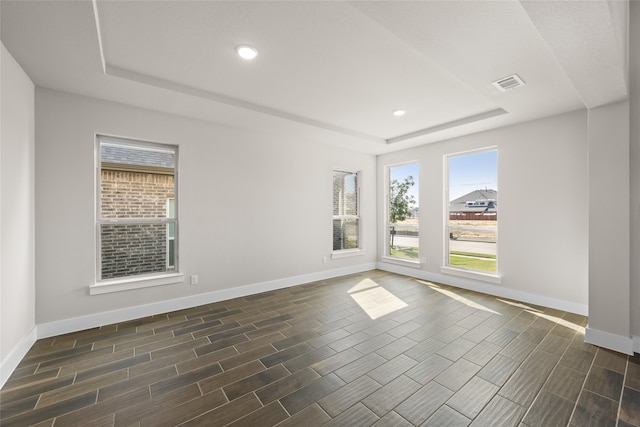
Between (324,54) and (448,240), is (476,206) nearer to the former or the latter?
(448,240)

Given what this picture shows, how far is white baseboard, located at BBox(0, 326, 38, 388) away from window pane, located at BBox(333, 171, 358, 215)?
14.3 feet

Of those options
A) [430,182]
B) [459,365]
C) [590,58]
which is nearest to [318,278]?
[430,182]

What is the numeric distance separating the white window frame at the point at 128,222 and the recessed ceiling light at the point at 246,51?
1.83 m

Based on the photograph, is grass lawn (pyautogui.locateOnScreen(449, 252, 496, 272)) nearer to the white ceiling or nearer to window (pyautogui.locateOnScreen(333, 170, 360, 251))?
window (pyautogui.locateOnScreen(333, 170, 360, 251))

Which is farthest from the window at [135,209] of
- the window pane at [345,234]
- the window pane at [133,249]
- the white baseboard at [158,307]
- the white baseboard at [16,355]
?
the window pane at [345,234]

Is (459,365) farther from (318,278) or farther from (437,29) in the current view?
(318,278)

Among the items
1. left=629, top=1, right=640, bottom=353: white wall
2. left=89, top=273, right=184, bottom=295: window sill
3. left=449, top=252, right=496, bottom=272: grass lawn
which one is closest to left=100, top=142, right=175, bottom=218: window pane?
left=89, top=273, right=184, bottom=295: window sill

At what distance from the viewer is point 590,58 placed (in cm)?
194

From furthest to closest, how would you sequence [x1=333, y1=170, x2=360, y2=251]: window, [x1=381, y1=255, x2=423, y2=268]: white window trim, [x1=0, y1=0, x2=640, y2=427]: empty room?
[x1=333, y1=170, x2=360, y2=251]: window
[x1=381, y1=255, x2=423, y2=268]: white window trim
[x1=0, y1=0, x2=640, y2=427]: empty room

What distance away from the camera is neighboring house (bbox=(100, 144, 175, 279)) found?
3240 mm

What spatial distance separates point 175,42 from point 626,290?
4.50 metres

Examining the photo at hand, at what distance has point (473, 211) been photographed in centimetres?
459

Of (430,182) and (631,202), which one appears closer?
(631,202)

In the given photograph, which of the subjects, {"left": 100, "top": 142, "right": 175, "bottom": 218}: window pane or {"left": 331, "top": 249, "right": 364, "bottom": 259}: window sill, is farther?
{"left": 331, "top": 249, "right": 364, "bottom": 259}: window sill
